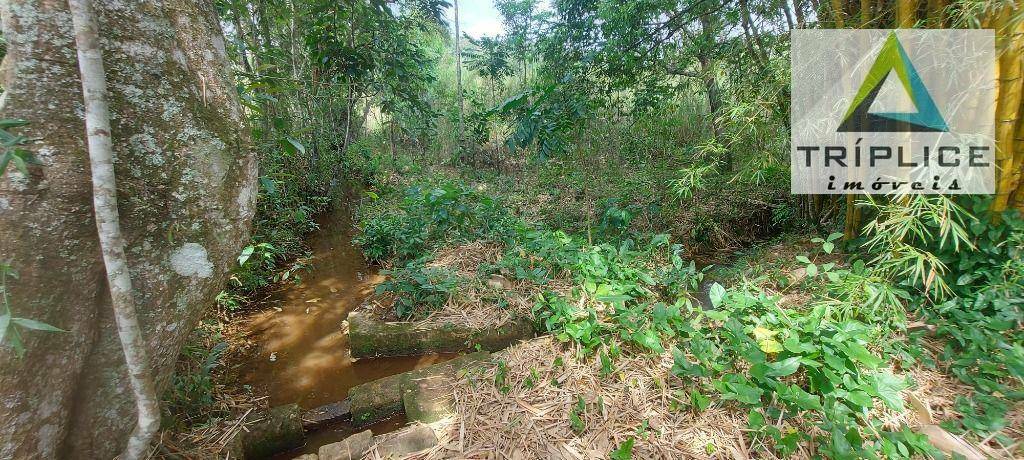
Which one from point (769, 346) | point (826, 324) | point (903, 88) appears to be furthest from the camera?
point (903, 88)

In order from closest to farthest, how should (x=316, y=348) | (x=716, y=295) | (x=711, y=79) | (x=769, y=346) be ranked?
(x=769, y=346) < (x=716, y=295) < (x=316, y=348) < (x=711, y=79)

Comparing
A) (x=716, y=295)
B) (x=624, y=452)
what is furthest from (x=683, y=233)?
(x=624, y=452)

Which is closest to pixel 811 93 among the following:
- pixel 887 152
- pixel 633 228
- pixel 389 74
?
pixel 887 152

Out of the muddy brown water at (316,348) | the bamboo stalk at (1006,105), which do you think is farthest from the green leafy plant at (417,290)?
the bamboo stalk at (1006,105)

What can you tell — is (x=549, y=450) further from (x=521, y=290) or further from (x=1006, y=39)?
(x=1006, y=39)

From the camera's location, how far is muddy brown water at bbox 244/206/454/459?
2.17 m

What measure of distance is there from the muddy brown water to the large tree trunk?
0.83 m

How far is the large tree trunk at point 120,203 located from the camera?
3.55 feet

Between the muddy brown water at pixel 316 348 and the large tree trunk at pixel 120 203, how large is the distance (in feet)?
2.74

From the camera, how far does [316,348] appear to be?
259cm

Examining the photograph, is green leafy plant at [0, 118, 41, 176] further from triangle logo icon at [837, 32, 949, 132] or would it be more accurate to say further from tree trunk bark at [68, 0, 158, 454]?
triangle logo icon at [837, 32, 949, 132]

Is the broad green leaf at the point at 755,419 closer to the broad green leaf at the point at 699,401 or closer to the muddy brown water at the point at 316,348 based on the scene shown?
the broad green leaf at the point at 699,401

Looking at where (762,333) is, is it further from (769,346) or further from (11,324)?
(11,324)

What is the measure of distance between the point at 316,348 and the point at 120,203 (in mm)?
1591
